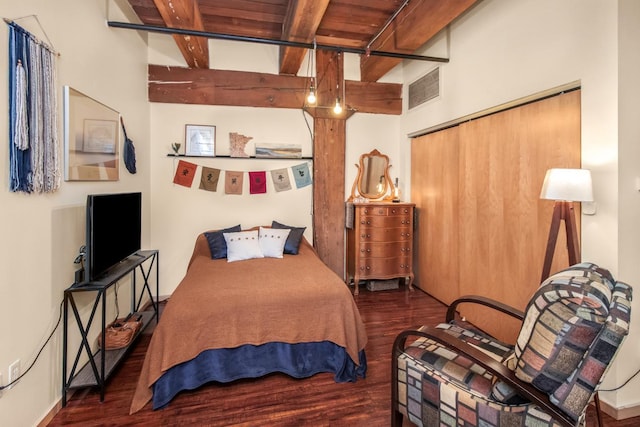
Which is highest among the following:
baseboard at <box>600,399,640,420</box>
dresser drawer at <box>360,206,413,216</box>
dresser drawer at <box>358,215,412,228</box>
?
dresser drawer at <box>360,206,413,216</box>

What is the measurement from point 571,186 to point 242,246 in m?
2.76

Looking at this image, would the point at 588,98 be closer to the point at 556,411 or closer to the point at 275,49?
the point at 556,411

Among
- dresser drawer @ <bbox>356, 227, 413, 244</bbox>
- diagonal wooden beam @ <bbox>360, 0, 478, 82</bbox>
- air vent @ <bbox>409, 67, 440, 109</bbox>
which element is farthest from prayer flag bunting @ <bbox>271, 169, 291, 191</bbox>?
air vent @ <bbox>409, 67, 440, 109</bbox>

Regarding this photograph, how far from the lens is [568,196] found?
1795 mm

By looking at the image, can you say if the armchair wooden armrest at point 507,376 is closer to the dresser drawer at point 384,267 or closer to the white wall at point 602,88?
the white wall at point 602,88

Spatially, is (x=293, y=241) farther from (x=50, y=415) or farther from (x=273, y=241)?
(x=50, y=415)

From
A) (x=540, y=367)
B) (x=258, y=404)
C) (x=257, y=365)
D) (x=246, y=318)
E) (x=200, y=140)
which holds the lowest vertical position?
(x=258, y=404)

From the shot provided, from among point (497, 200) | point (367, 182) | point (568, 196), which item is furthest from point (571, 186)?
point (367, 182)

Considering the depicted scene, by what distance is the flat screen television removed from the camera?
196cm

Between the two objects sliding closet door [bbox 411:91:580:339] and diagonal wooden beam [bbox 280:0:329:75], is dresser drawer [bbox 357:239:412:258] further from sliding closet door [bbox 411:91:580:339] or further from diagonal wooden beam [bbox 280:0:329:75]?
diagonal wooden beam [bbox 280:0:329:75]

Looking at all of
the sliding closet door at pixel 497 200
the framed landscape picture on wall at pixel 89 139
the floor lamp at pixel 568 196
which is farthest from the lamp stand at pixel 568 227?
the framed landscape picture on wall at pixel 89 139

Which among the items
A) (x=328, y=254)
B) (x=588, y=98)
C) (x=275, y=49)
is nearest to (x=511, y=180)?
(x=588, y=98)

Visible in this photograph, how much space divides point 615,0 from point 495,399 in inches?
88.5

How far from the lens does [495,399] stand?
1.34 m
